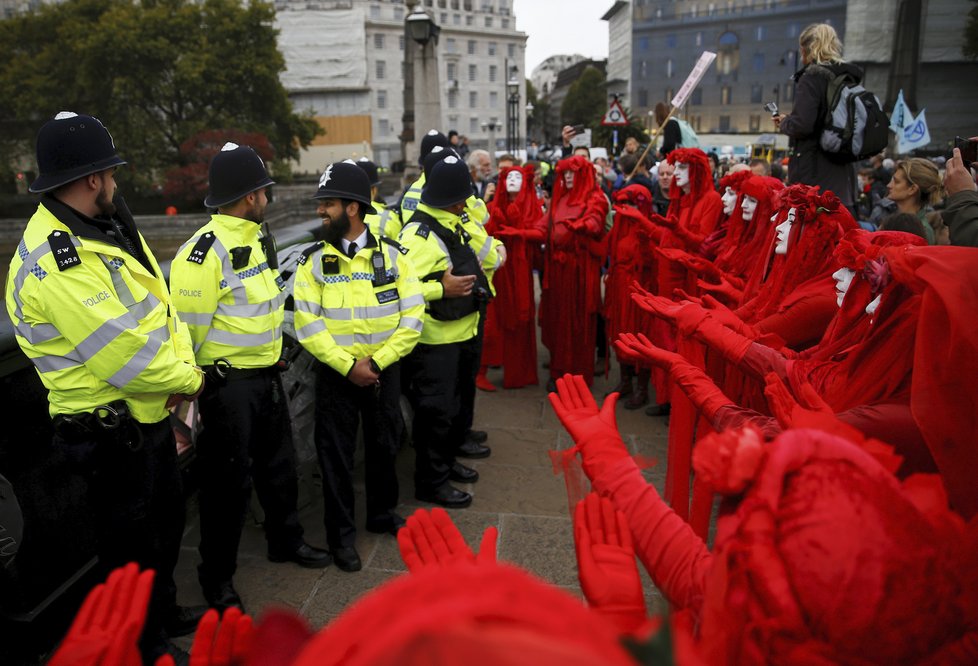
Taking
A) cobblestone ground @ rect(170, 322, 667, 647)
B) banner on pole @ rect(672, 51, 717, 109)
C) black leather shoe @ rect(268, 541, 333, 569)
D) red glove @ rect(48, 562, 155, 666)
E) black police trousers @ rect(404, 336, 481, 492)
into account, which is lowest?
cobblestone ground @ rect(170, 322, 667, 647)

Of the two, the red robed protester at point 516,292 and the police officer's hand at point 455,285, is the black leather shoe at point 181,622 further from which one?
the red robed protester at point 516,292

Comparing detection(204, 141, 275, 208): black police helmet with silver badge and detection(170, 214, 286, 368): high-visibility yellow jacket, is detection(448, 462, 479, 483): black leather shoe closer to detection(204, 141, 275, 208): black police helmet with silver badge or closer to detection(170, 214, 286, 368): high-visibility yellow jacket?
detection(170, 214, 286, 368): high-visibility yellow jacket

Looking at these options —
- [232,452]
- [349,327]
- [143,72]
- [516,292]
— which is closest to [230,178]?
[349,327]

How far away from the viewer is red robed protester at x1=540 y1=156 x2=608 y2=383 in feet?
21.2

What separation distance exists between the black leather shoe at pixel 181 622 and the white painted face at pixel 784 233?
354 cm

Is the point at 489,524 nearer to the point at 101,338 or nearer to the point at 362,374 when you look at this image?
the point at 362,374

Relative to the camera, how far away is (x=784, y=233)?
3703mm

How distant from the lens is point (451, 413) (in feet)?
14.9

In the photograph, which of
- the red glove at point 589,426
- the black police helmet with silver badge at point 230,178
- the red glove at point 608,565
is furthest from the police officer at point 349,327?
the red glove at point 608,565

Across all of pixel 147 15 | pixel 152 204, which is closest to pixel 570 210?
pixel 152 204

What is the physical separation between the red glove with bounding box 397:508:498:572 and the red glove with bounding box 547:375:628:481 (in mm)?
339

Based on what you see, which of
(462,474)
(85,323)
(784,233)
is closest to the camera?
(85,323)

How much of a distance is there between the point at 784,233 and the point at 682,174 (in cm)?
240

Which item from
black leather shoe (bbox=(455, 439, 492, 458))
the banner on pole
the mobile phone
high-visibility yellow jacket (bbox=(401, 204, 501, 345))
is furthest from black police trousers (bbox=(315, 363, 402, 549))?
the banner on pole
